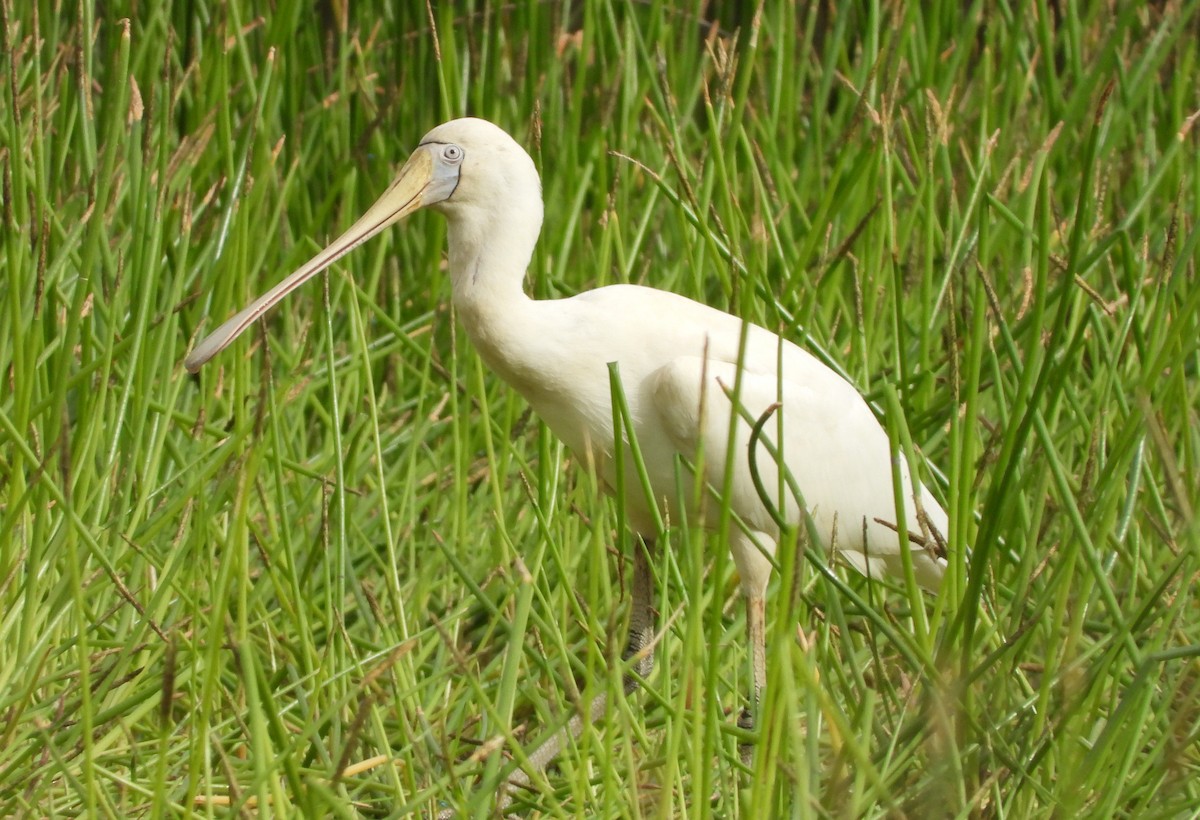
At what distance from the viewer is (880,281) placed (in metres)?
3.10

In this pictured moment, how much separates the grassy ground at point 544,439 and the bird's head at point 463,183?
0.24ft

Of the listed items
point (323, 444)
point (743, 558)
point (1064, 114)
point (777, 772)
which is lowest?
point (323, 444)

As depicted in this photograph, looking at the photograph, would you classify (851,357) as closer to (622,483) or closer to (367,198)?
(367,198)

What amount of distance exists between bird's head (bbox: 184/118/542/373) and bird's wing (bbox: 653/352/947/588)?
1.15 ft

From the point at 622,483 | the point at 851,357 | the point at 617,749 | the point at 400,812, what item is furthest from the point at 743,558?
the point at 400,812

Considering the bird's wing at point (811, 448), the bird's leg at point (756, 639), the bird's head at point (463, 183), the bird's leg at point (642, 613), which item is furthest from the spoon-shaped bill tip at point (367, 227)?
the bird's leg at point (756, 639)

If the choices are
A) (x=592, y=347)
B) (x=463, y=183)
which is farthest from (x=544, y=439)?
(x=463, y=183)

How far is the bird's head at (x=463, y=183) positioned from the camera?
243cm

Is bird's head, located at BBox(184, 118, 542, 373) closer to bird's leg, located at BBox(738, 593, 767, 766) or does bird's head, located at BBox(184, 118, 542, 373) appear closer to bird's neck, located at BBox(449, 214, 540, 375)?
bird's neck, located at BBox(449, 214, 540, 375)

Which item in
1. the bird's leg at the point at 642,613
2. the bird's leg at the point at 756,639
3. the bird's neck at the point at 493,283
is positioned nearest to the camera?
the bird's neck at the point at 493,283

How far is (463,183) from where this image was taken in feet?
8.05

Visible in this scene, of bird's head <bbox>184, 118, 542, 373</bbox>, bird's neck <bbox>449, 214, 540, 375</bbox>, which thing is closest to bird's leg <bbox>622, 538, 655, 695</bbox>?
bird's neck <bbox>449, 214, 540, 375</bbox>

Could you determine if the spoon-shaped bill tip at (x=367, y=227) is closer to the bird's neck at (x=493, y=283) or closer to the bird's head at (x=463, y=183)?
the bird's head at (x=463, y=183)

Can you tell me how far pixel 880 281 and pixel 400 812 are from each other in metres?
1.87
